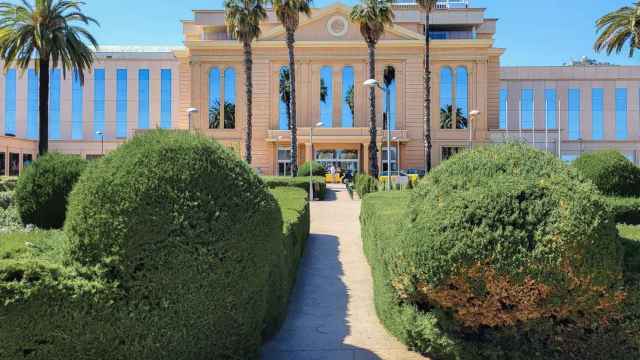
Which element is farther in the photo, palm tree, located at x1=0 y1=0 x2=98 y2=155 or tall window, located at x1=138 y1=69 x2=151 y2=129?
tall window, located at x1=138 y1=69 x2=151 y2=129

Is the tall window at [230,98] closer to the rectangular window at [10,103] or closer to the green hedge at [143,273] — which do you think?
the rectangular window at [10,103]

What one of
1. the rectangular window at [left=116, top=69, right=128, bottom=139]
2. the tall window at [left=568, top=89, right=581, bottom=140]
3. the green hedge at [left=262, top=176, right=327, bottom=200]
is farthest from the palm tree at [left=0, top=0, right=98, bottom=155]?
the tall window at [left=568, top=89, right=581, bottom=140]

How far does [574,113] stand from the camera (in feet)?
179

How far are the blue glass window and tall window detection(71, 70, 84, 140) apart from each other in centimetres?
648

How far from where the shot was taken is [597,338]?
15.7 feet

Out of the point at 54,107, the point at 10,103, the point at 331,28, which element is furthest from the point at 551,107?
the point at 10,103

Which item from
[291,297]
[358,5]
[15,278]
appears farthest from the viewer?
[358,5]

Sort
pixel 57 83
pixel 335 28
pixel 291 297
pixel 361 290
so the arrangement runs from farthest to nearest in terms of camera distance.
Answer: pixel 57 83 < pixel 335 28 < pixel 361 290 < pixel 291 297

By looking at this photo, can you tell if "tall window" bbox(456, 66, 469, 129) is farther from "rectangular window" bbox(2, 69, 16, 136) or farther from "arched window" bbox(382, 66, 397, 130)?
"rectangular window" bbox(2, 69, 16, 136)

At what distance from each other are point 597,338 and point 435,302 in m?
1.54

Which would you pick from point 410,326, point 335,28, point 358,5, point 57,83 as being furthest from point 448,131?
point 410,326

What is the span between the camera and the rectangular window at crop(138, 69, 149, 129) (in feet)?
180

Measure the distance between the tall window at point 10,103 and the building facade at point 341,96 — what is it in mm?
151

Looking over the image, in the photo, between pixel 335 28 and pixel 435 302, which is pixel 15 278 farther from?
pixel 335 28
